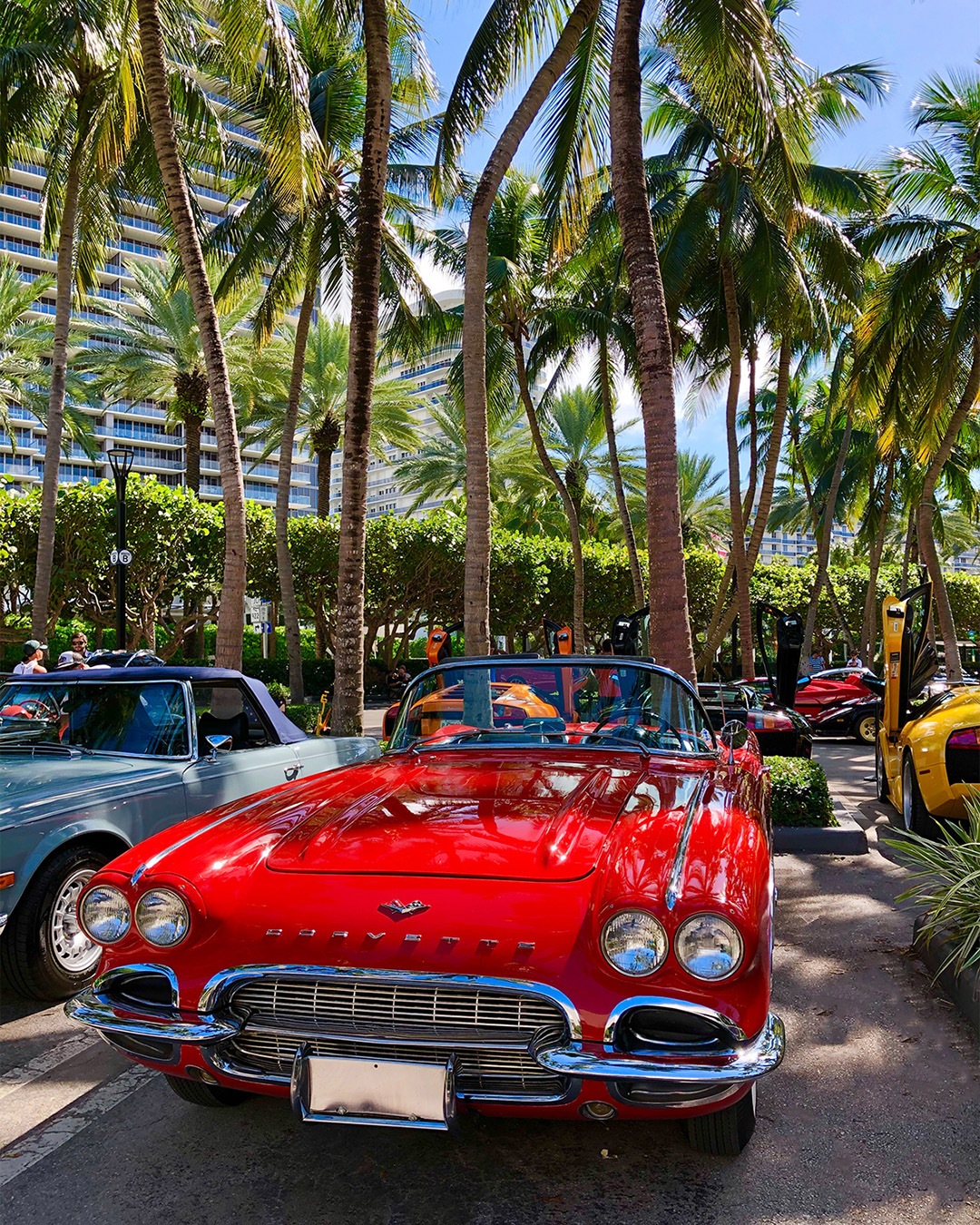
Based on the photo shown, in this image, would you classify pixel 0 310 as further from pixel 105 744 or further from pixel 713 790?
pixel 713 790

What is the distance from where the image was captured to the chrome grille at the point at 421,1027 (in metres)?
2.55

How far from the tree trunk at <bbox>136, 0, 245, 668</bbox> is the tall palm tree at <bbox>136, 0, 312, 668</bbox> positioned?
0.01m

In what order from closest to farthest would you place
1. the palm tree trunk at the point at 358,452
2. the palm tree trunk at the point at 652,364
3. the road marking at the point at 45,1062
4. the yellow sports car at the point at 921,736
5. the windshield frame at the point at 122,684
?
1. the road marking at the point at 45,1062
2. the windshield frame at the point at 122,684
3. the yellow sports car at the point at 921,736
4. the palm tree trunk at the point at 652,364
5. the palm tree trunk at the point at 358,452

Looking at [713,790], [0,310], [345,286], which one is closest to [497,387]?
[345,286]

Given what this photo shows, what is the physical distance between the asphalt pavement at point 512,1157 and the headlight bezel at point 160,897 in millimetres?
744

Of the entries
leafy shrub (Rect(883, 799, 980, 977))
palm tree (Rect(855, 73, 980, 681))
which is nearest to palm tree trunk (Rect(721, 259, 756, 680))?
palm tree (Rect(855, 73, 980, 681))

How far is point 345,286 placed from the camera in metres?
20.6

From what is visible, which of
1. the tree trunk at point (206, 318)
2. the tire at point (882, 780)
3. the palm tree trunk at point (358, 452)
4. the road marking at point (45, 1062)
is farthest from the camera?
the tree trunk at point (206, 318)

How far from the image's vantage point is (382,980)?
2590 millimetres

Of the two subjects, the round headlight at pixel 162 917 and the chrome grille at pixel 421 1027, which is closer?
the chrome grille at pixel 421 1027

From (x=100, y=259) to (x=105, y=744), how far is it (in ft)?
52.8

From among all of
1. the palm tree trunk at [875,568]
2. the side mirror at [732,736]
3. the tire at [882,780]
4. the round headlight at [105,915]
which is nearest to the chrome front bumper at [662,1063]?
the round headlight at [105,915]

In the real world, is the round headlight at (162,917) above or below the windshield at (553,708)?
below

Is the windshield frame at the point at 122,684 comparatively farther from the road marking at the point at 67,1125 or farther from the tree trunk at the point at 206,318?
the tree trunk at the point at 206,318
